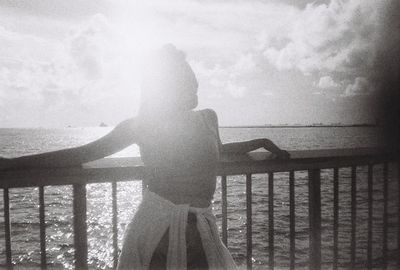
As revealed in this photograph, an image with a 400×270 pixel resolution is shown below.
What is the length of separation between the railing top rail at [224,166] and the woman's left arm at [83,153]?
60 millimetres

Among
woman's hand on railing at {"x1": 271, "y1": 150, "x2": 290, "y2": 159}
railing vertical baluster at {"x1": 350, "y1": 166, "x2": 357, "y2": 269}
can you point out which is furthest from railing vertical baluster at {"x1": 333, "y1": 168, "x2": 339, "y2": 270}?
woman's hand on railing at {"x1": 271, "y1": 150, "x2": 290, "y2": 159}

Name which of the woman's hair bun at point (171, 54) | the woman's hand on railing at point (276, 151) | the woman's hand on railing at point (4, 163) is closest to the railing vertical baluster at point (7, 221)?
the woman's hand on railing at point (4, 163)

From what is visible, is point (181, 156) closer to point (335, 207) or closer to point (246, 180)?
point (246, 180)

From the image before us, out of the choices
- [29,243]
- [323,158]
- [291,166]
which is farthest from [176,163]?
[29,243]

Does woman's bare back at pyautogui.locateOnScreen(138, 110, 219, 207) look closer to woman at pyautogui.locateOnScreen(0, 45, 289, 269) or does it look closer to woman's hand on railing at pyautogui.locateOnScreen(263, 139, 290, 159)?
woman at pyautogui.locateOnScreen(0, 45, 289, 269)

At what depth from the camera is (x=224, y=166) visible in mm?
2607

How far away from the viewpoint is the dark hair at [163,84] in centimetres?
182

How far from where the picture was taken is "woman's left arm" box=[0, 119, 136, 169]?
1854 millimetres

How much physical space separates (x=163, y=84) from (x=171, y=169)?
0.40 meters

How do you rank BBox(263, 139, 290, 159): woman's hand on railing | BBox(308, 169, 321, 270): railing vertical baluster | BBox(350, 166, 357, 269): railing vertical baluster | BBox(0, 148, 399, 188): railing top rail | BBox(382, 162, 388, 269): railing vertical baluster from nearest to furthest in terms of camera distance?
1. BBox(0, 148, 399, 188): railing top rail
2. BBox(263, 139, 290, 159): woman's hand on railing
3. BBox(308, 169, 321, 270): railing vertical baluster
4. BBox(350, 166, 357, 269): railing vertical baluster
5. BBox(382, 162, 388, 269): railing vertical baluster

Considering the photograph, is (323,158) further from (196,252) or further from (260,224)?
(260,224)

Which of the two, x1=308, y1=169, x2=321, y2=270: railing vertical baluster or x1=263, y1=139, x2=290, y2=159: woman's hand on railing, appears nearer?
x1=263, y1=139, x2=290, y2=159: woman's hand on railing

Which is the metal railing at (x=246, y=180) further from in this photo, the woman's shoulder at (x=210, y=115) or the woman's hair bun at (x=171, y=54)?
the woman's hair bun at (x=171, y=54)

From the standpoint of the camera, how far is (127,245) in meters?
1.89
